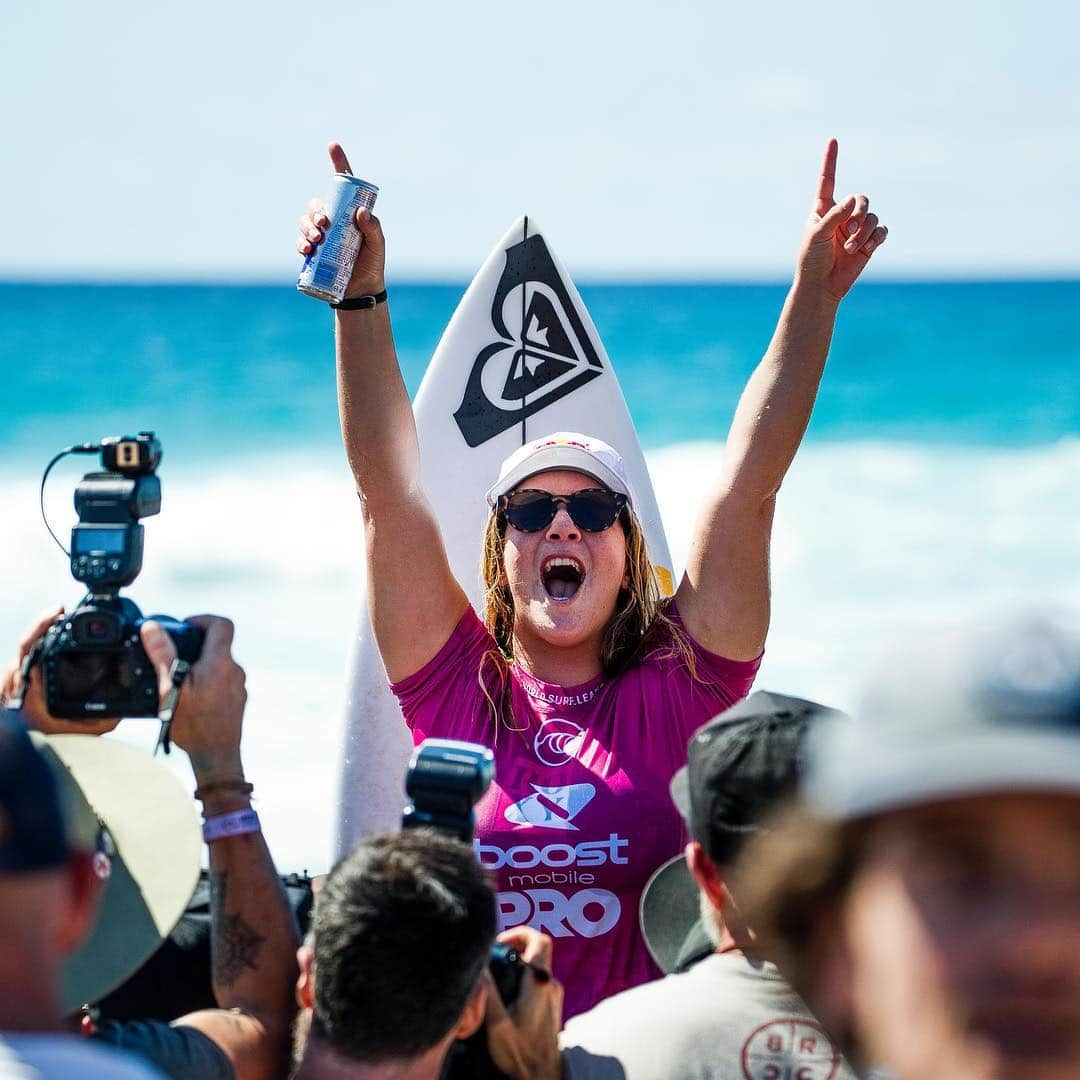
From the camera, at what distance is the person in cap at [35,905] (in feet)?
4.02

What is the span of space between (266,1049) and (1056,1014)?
1.02 meters

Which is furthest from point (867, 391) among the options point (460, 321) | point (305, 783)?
point (460, 321)

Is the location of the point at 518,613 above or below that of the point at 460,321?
below

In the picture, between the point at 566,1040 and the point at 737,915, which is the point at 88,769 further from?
the point at 737,915

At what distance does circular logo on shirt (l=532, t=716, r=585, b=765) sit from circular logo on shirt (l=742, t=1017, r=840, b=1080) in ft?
3.84

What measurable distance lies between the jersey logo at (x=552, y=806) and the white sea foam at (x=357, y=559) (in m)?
3.41

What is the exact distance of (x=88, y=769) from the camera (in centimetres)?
189

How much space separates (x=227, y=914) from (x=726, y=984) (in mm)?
584

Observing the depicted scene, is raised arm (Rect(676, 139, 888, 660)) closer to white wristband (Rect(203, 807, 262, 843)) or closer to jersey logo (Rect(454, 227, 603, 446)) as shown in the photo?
white wristband (Rect(203, 807, 262, 843))

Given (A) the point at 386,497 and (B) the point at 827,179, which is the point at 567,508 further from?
(B) the point at 827,179

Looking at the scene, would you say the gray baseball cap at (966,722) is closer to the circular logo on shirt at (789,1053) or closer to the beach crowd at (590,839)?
the beach crowd at (590,839)

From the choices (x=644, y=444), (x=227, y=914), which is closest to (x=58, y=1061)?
(x=227, y=914)

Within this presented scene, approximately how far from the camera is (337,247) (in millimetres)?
2895

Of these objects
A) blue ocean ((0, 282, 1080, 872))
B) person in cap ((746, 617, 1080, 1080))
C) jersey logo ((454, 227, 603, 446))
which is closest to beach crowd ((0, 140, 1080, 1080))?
person in cap ((746, 617, 1080, 1080))
